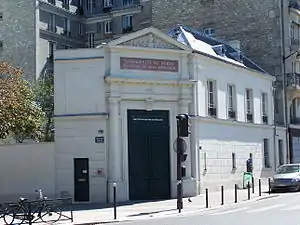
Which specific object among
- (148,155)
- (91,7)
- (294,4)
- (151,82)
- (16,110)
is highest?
(91,7)

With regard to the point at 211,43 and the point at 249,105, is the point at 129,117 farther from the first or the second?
the point at 211,43

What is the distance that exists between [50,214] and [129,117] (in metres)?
9.27

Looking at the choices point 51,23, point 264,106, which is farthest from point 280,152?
point 51,23

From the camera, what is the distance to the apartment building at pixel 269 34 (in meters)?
43.3

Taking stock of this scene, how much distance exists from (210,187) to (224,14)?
19.7 meters

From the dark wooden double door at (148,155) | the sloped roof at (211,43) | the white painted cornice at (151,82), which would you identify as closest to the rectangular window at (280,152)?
the sloped roof at (211,43)

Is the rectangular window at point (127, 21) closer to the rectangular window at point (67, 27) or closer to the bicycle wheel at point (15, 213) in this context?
the rectangular window at point (67, 27)

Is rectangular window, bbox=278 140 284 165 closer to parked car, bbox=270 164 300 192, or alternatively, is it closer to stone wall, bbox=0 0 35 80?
parked car, bbox=270 164 300 192

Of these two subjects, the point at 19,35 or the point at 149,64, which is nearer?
the point at 149,64

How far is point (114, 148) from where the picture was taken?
27.0 metres

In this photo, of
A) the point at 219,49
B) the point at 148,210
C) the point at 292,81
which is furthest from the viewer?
the point at 292,81

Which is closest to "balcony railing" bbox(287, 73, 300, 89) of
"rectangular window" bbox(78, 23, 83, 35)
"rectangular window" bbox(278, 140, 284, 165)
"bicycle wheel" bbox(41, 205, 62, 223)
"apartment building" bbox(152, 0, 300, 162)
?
"apartment building" bbox(152, 0, 300, 162)

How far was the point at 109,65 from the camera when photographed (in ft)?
90.1

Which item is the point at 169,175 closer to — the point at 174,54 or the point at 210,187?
the point at 210,187
